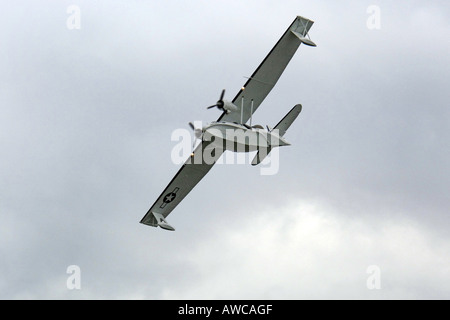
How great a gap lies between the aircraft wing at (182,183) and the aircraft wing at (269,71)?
2.35 meters

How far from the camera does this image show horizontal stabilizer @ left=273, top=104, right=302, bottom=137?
52.2 metres

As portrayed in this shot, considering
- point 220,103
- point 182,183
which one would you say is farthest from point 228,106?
point 182,183

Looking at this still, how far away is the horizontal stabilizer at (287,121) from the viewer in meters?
52.2

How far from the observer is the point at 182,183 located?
55.0 metres

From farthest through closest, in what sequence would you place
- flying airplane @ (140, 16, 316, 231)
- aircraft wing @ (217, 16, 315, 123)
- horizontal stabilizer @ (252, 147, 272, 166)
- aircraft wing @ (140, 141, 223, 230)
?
aircraft wing @ (140, 141, 223, 230) < horizontal stabilizer @ (252, 147, 272, 166) < aircraft wing @ (217, 16, 315, 123) < flying airplane @ (140, 16, 316, 231)

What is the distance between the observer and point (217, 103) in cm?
4950

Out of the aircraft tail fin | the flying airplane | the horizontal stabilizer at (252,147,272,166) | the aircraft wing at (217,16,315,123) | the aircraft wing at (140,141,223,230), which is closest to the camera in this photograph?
the flying airplane

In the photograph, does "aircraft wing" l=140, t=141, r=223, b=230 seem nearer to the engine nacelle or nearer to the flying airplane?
the flying airplane

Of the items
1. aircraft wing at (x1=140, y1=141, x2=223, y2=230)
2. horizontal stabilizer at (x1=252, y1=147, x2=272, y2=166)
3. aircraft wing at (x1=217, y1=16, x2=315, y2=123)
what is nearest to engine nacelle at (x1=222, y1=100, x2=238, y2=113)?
aircraft wing at (x1=217, y1=16, x2=315, y2=123)

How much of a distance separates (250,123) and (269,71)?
127 inches

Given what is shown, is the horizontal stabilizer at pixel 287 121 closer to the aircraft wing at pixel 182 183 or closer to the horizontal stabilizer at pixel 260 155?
the horizontal stabilizer at pixel 260 155

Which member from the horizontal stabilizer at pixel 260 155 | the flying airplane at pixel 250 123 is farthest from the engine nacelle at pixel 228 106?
the horizontal stabilizer at pixel 260 155
